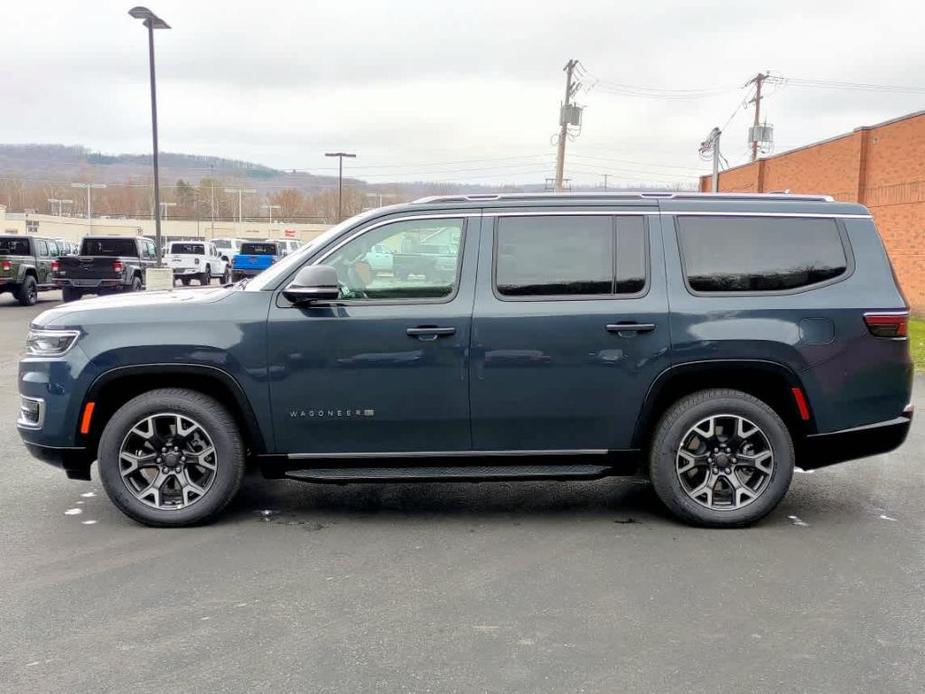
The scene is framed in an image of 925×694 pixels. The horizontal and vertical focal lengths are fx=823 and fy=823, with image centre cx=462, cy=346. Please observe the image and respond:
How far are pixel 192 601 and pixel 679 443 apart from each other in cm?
289

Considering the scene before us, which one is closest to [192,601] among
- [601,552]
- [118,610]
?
[118,610]

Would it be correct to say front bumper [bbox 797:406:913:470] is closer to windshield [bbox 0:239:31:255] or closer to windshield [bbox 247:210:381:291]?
windshield [bbox 247:210:381:291]

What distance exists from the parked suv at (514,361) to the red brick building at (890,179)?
16.6 meters

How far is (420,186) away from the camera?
90.9 m

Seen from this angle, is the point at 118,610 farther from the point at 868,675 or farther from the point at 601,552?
the point at 868,675

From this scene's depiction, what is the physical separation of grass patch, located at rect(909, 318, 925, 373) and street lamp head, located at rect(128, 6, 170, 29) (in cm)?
1812

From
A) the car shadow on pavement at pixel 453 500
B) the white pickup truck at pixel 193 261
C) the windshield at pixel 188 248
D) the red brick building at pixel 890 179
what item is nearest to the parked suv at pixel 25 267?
the white pickup truck at pixel 193 261

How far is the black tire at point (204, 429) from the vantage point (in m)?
4.93

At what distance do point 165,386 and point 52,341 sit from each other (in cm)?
71

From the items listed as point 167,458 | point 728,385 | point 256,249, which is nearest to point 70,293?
point 256,249

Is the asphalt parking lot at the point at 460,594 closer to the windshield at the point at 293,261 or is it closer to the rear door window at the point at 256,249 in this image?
the windshield at the point at 293,261

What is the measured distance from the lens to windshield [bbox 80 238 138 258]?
24094 mm

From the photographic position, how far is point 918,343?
570 inches

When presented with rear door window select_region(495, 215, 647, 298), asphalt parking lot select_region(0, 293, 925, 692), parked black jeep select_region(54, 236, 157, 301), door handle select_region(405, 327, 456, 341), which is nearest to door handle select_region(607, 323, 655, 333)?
rear door window select_region(495, 215, 647, 298)
